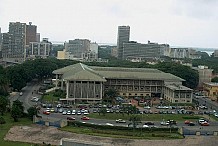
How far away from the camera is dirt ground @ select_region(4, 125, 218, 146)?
27.7 meters

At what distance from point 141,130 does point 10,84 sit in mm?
25597

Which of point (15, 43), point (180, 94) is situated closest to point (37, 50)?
point (15, 43)

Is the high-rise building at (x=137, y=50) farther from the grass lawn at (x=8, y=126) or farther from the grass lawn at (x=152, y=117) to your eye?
the grass lawn at (x=8, y=126)

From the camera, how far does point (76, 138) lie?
28344 mm

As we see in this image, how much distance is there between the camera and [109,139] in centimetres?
2861

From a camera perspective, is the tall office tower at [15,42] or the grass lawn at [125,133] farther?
the tall office tower at [15,42]

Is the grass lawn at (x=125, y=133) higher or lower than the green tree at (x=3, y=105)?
lower

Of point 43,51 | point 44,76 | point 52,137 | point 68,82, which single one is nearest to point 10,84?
point 68,82

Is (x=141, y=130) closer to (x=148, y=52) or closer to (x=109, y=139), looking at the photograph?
(x=109, y=139)

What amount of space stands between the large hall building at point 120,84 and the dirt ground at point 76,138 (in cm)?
1396

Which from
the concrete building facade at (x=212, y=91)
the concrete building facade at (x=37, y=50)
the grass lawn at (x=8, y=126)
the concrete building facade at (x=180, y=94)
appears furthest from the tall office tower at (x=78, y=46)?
the grass lawn at (x=8, y=126)

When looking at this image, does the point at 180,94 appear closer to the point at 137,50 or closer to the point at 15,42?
the point at 15,42

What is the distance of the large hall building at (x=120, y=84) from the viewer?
44562 millimetres

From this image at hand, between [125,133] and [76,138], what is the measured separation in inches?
184
